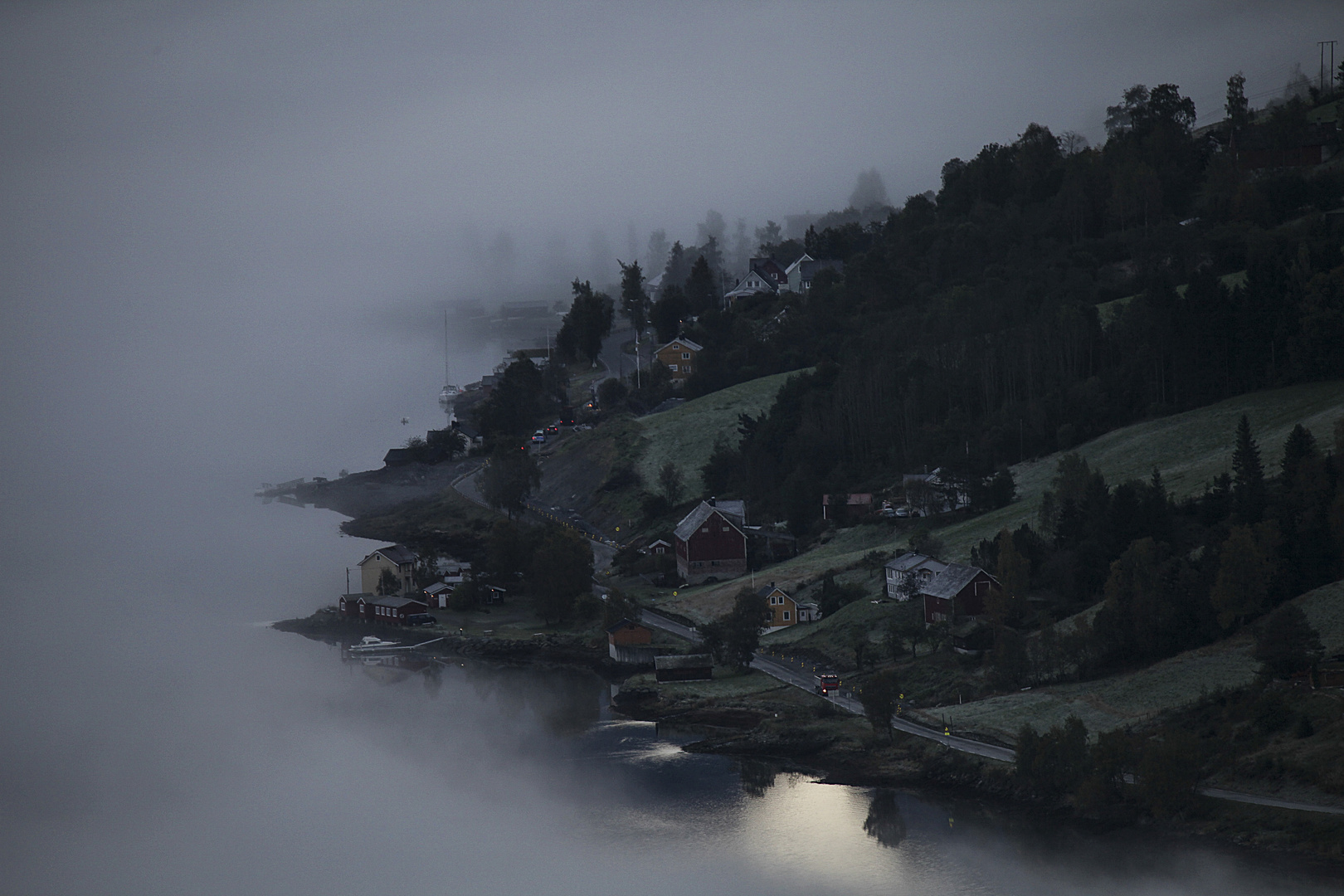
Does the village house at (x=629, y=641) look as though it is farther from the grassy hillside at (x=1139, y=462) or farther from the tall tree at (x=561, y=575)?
the tall tree at (x=561, y=575)

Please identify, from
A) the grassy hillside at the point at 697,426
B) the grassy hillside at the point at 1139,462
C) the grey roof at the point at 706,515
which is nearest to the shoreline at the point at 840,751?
the grassy hillside at the point at 1139,462

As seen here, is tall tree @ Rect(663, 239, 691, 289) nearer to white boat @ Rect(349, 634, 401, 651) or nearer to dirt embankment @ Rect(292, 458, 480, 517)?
dirt embankment @ Rect(292, 458, 480, 517)

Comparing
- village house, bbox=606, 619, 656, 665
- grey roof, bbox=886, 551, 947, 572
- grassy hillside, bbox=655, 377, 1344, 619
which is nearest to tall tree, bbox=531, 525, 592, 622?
grassy hillside, bbox=655, 377, 1344, 619

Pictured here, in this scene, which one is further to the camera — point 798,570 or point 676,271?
point 676,271

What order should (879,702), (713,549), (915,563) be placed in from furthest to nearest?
(713,549) < (915,563) < (879,702)

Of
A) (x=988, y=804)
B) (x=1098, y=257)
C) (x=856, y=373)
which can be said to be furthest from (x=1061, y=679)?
(x=1098, y=257)

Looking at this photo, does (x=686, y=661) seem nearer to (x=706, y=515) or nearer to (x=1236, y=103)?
(x=706, y=515)

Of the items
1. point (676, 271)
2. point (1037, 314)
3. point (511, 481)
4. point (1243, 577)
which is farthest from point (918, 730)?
point (676, 271)
